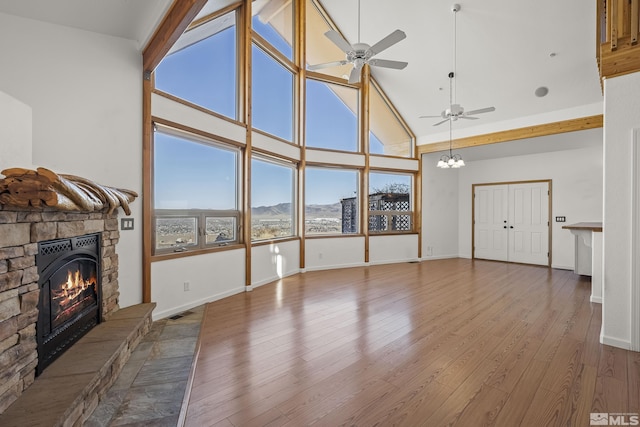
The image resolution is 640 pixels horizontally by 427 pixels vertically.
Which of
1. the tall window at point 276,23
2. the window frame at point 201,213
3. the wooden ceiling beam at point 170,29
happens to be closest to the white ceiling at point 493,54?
the tall window at point 276,23

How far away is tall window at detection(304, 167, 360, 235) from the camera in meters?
6.14

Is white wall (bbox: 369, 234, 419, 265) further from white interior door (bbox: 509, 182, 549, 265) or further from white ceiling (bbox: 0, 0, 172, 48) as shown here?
white ceiling (bbox: 0, 0, 172, 48)

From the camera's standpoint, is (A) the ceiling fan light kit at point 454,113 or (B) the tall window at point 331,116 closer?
(A) the ceiling fan light kit at point 454,113

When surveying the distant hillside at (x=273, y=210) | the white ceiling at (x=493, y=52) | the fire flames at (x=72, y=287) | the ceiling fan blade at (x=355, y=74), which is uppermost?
the white ceiling at (x=493, y=52)

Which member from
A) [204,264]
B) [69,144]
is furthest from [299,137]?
[69,144]

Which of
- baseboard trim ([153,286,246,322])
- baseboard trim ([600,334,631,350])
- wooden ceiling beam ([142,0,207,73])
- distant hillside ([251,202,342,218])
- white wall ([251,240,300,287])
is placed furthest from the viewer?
distant hillside ([251,202,342,218])

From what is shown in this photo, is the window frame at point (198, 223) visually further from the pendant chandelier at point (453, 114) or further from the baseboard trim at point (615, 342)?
the baseboard trim at point (615, 342)

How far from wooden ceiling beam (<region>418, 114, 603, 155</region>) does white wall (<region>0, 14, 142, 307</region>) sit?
6.14m

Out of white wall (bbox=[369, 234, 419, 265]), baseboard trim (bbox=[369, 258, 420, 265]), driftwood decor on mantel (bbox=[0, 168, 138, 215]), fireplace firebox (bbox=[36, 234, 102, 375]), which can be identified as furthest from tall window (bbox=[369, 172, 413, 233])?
driftwood decor on mantel (bbox=[0, 168, 138, 215])

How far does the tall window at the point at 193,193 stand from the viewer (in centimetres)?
350

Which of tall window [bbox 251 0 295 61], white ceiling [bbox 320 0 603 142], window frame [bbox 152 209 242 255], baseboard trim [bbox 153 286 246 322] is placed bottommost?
baseboard trim [bbox 153 286 246 322]

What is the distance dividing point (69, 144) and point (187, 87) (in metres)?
1.65

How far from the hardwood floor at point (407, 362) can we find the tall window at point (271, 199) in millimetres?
1237

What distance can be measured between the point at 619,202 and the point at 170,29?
4.30 m
